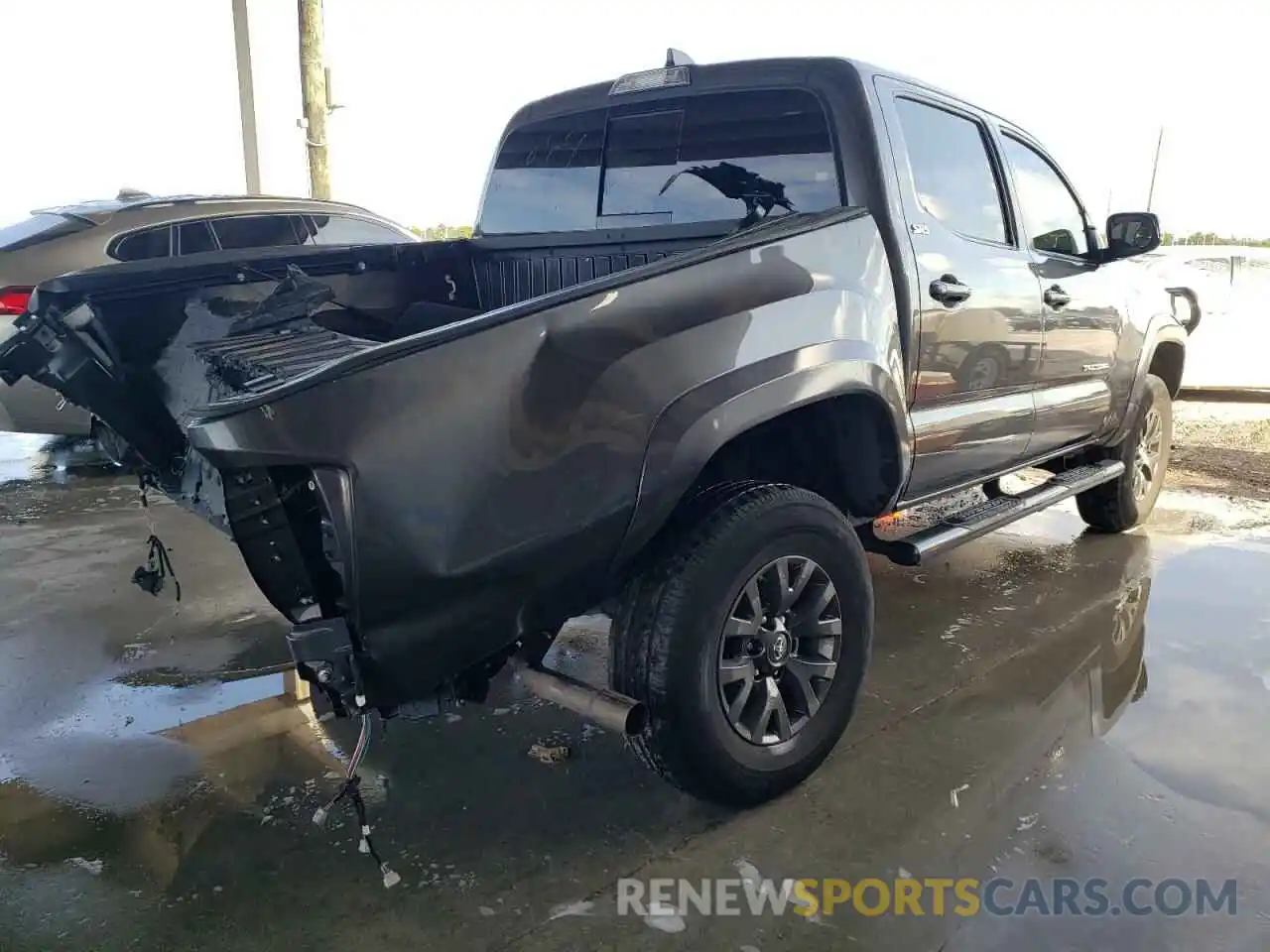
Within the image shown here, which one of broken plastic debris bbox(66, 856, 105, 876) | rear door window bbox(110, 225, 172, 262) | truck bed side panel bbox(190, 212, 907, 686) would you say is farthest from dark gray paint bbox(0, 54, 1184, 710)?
rear door window bbox(110, 225, 172, 262)

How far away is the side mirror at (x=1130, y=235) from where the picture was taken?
4367mm

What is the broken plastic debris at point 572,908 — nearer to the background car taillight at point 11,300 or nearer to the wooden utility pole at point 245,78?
the background car taillight at point 11,300

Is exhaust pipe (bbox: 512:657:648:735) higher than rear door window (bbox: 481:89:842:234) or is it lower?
lower

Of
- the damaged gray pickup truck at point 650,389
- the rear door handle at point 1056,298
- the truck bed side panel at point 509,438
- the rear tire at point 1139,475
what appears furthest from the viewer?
the rear tire at point 1139,475

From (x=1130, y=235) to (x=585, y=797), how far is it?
3.61 metres

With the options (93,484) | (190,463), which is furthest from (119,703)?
(93,484)

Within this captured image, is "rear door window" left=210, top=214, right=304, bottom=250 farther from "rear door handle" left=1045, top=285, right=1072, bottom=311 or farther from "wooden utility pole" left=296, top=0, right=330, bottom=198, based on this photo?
"rear door handle" left=1045, top=285, right=1072, bottom=311

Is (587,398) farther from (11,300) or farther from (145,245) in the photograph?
(145,245)

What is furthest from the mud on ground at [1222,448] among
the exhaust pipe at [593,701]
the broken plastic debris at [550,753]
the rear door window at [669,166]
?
the exhaust pipe at [593,701]

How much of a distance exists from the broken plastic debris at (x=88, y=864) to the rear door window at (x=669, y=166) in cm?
263

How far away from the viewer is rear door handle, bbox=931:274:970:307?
10.6 feet

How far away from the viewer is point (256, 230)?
21.9 feet

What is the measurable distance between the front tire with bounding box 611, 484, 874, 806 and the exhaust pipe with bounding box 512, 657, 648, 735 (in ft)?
0.20

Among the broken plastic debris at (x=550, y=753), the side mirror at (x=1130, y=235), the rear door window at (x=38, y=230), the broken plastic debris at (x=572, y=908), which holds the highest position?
the side mirror at (x=1130, y=235)
